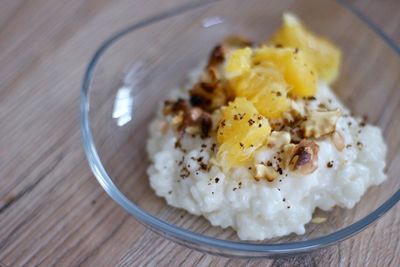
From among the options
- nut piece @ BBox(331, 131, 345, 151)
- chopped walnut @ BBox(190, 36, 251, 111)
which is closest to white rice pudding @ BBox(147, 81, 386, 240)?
nut piece @ BBox(331, 131, 345, 151)

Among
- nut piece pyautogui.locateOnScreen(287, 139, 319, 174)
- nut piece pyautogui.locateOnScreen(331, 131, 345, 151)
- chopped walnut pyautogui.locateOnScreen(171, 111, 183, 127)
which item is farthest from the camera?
chopped walnut pyautogui.locateOnScreen(171, 111, 183, 127)

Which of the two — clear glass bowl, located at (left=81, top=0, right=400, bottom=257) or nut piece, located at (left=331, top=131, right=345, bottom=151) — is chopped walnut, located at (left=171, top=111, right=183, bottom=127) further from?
nut piece, located at (left=331, top=131, right=345, bottom=151)

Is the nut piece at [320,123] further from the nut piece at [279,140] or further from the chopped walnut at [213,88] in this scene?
the chopped walnut at [213,88]

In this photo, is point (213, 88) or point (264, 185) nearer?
point (264, 185)

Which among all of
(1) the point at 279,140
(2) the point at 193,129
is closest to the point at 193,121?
(2) the point at 193,129

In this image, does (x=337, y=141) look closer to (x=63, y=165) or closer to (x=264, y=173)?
(x=264, y=173)

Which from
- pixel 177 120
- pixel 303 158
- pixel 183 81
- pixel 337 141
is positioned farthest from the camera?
pixel 183 81
